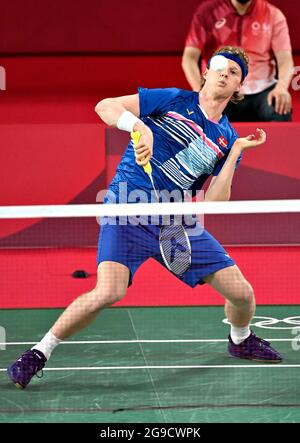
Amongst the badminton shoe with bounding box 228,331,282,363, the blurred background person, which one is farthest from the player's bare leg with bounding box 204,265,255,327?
the blurred background person

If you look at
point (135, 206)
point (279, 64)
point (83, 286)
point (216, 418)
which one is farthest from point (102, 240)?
point (279, 64)

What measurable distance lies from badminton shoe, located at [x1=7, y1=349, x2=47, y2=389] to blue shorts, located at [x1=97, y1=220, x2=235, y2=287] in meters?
0.60

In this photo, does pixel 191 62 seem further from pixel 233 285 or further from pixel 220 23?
pixel 233 285

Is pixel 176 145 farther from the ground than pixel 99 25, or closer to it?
closer to it

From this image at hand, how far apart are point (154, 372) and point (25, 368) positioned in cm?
75

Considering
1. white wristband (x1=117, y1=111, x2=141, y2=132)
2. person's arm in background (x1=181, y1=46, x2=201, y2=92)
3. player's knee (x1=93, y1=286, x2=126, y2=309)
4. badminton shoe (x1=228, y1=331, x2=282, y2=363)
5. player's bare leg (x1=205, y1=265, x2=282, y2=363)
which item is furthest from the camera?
person's arm in background (x1=181, y1=46, x2=201, y2=92)

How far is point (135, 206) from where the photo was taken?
5.02m

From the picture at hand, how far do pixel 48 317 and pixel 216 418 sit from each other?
2.38 metres

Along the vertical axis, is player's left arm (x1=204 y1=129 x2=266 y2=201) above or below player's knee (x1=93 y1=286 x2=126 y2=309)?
above

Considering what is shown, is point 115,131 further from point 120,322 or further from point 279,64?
point 120,322

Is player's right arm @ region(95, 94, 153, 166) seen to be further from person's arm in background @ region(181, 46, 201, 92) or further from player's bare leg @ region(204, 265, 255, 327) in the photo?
person's arm in background @ region(181, 46, 201, 92)

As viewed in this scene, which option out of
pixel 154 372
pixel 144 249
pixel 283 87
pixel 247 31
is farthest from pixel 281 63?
pixel 154 372

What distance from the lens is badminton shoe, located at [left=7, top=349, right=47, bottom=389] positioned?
5.23 metres

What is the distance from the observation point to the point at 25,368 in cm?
525
